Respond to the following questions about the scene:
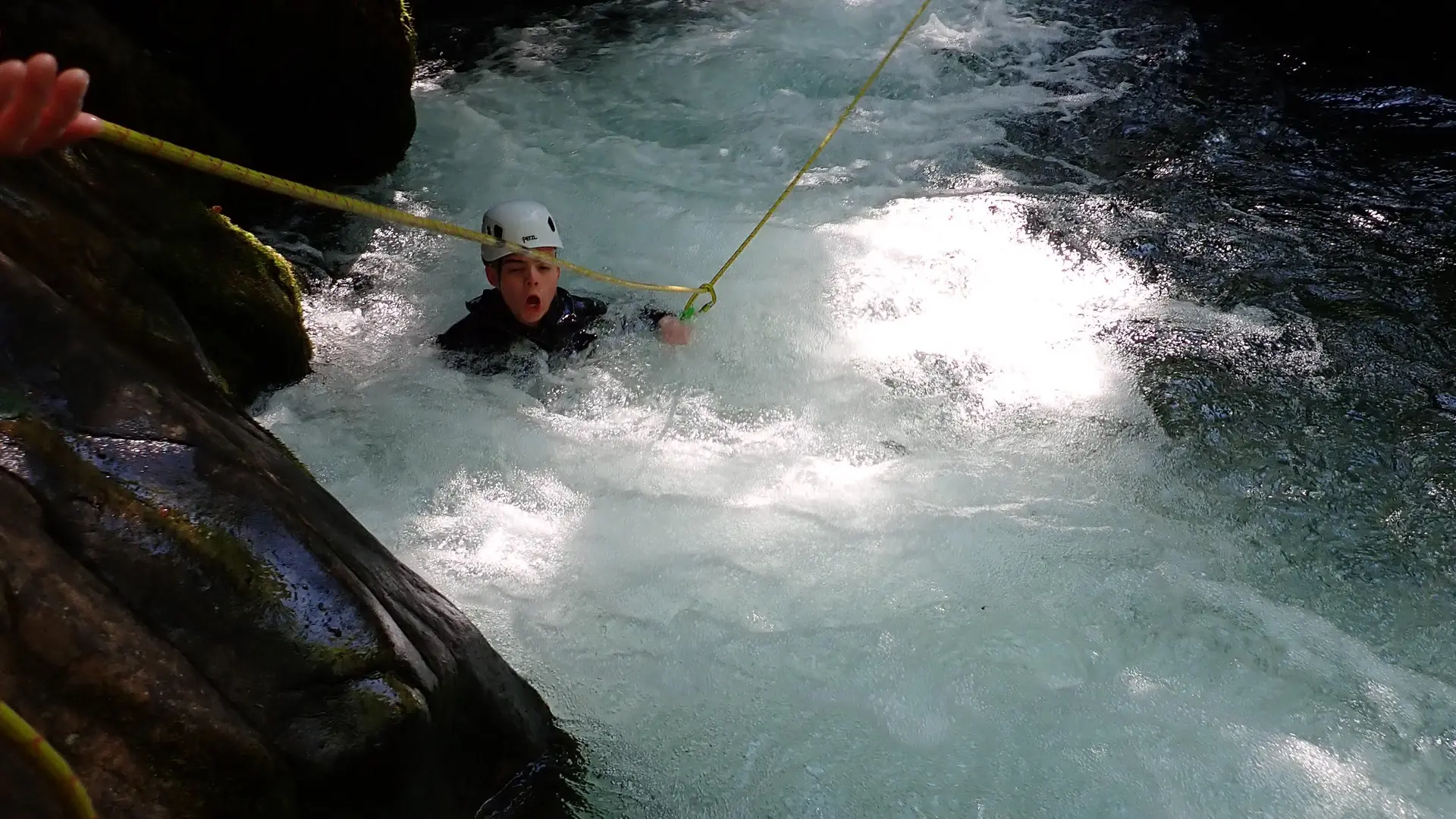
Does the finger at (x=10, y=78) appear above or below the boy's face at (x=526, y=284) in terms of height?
above

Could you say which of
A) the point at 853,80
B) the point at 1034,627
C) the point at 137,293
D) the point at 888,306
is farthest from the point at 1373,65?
the point at 137,293

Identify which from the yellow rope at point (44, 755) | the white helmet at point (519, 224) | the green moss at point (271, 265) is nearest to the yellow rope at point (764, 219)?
the white helmet at point (519, 224)

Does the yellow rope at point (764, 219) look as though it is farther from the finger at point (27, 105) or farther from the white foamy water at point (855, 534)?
the finger at point (27, 105)

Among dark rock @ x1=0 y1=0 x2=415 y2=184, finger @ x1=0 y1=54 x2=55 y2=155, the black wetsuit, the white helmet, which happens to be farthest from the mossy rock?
dark rock @ x1=0 y1=0 x2=415 y2=184

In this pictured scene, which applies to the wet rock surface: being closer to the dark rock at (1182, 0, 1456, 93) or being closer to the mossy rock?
the mossy rock

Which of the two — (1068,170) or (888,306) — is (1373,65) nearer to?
(1068,170)

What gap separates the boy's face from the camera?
432cm

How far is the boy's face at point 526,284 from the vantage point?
14.2ft

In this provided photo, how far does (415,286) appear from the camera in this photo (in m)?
5.33

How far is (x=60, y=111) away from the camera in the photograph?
134cm

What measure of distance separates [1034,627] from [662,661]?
1234 millimetres

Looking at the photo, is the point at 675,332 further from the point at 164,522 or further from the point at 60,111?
the point at 60,111

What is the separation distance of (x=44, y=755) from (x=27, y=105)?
0.84 metres

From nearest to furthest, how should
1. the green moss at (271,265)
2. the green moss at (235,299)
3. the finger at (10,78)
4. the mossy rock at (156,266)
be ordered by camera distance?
the finger at (10,78) → the mossy rock at (156,266) → the green moss at (235,299) → the green moss at (271,265)
